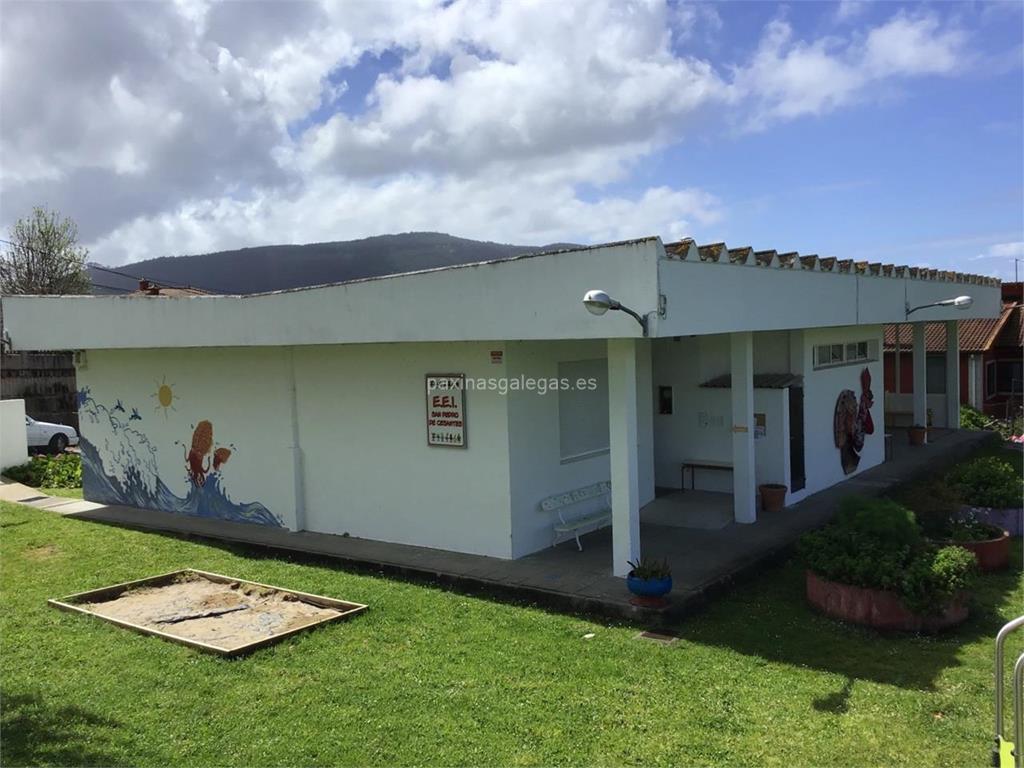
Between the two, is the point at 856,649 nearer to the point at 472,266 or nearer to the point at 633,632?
the point at 633,632

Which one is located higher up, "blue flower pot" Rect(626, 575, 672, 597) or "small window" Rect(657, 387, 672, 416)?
"small window" Rect(657, 387, 672, 416)

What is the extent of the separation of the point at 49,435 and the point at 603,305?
20.9 metres

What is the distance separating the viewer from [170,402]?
13.3m

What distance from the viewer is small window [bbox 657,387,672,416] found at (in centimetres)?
1349

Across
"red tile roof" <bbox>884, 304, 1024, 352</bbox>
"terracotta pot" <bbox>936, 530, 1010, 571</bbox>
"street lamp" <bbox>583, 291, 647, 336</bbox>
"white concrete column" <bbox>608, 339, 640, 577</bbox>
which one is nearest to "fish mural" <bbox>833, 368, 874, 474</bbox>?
"terracotta pot" <bbox>936, 530, 1010, 571</bbox>

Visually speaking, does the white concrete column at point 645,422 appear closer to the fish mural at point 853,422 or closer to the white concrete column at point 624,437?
the white concrete column at point 624,437

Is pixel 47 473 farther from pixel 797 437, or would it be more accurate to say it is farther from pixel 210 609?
pixel 797 437

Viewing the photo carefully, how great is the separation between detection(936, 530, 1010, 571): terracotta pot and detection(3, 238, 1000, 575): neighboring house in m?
2.70

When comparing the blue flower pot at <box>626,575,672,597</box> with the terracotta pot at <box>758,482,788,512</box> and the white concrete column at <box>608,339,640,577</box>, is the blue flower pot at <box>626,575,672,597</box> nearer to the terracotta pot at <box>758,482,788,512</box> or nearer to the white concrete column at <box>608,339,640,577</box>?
the white concrete column at <box>608,339,640,577</box>

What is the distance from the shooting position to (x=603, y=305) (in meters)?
7.17

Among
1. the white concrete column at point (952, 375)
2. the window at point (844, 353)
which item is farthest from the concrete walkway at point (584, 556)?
the white concrete column at point (952, 375)

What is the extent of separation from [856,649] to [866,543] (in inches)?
48.3

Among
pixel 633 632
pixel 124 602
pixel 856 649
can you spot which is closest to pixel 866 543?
pixel 856 649

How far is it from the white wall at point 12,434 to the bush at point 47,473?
0.68 feet
